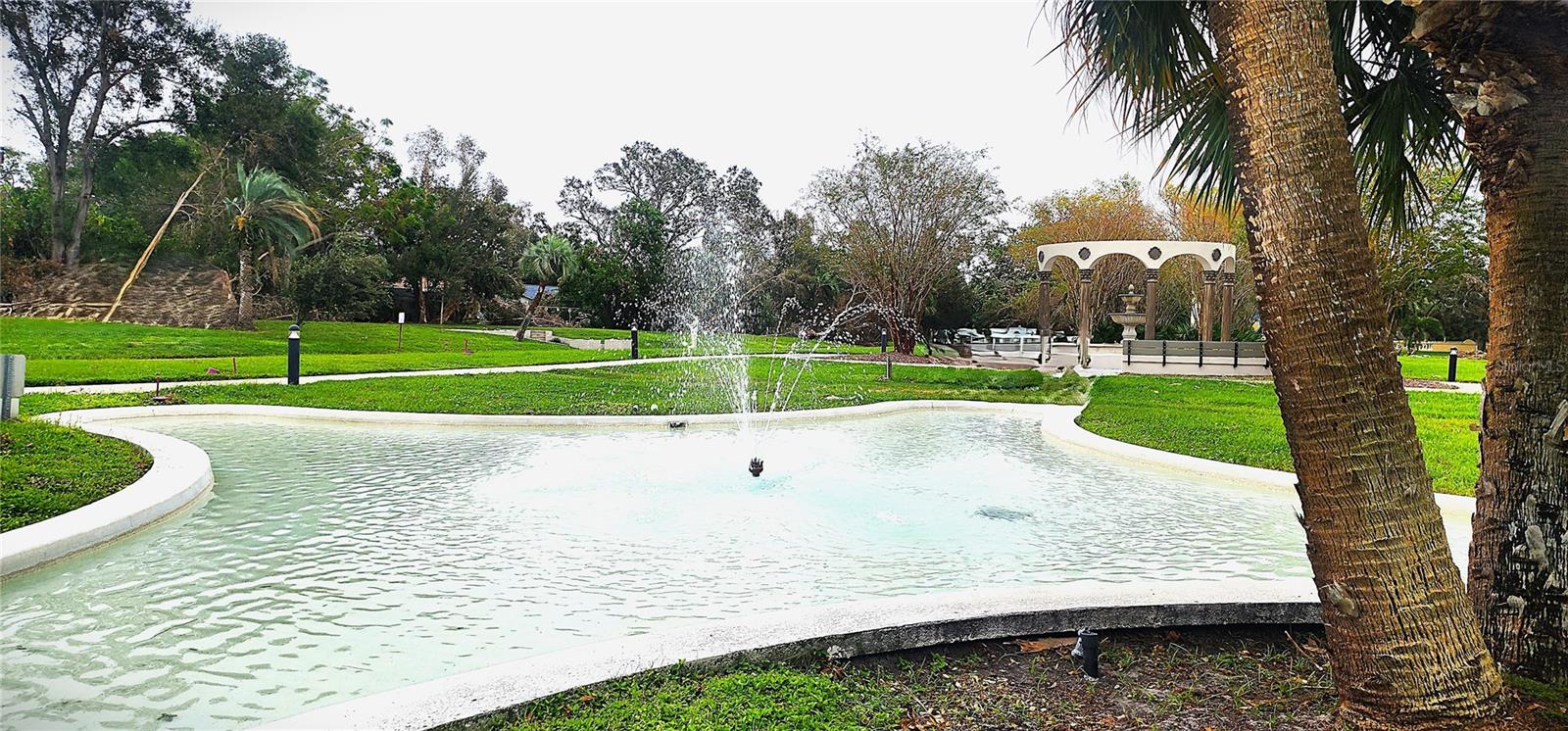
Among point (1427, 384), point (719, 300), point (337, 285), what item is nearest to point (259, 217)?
point (337, 285)

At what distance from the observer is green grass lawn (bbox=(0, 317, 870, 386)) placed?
46.2 ft

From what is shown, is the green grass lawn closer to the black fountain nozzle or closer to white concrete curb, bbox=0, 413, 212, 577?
white concrete curb, bbox=0, 413, 212, 577

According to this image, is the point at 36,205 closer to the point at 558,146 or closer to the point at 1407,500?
the point at 558,146

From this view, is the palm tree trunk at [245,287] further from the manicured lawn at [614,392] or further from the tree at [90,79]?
the manicured lawn at [614,392]

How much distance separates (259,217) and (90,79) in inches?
272

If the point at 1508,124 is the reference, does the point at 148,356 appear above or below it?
below

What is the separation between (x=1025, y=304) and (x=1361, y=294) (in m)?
38.4

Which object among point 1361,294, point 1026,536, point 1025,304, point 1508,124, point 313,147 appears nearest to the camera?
point 1361,294

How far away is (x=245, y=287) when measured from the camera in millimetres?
23953

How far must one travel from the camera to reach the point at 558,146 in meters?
46.4

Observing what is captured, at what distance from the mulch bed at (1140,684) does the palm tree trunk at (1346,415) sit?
374 millimetres

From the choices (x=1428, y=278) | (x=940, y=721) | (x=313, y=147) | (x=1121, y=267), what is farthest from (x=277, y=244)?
(x=1428, y=278)

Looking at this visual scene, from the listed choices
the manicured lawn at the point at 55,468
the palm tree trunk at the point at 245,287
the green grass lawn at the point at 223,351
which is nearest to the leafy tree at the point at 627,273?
the green grass lawn at the point at 223,351

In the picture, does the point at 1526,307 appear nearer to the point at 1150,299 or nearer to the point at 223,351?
the point at 1150,299
